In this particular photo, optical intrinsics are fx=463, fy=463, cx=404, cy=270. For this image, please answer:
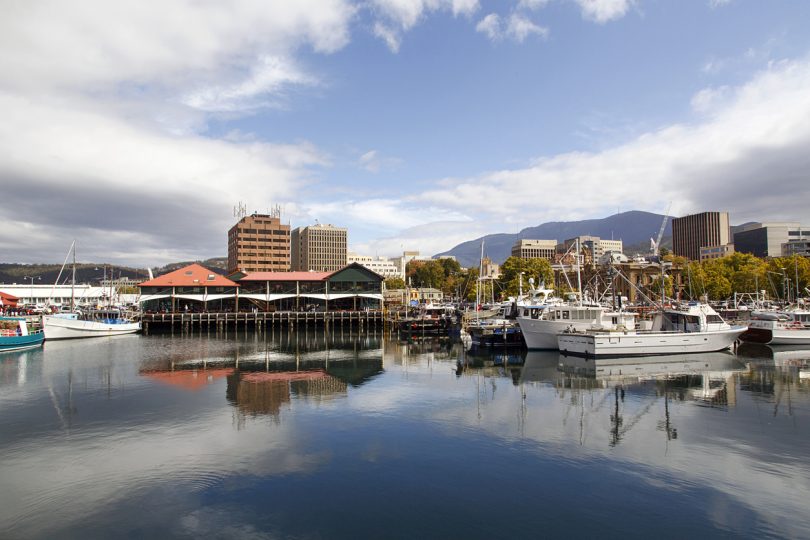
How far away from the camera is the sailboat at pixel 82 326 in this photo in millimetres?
54344

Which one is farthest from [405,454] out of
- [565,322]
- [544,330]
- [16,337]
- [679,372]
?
[16,337]

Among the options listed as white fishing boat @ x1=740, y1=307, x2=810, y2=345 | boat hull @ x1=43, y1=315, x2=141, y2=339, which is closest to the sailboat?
boat hull @ x1=43, y1=315, x2=141, y2=339

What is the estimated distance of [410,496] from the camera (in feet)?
45.3

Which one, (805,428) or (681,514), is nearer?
(681,514)

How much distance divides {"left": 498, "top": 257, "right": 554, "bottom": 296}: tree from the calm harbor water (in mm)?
59067

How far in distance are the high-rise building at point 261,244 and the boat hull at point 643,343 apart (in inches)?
4948

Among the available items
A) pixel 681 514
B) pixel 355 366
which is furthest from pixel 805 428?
pixel 355 366

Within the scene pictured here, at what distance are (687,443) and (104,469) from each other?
2132cm

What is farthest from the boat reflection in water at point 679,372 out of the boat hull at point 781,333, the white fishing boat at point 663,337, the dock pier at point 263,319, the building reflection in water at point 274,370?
the dock pier at point 263,319

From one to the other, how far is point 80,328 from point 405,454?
2250 inches

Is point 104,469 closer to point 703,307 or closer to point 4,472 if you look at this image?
point 4,472

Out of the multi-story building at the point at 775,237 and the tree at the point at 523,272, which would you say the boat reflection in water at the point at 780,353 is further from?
the multi-story building at the point at 775,237

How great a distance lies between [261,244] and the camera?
510ft

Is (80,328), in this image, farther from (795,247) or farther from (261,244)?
(795,247)
